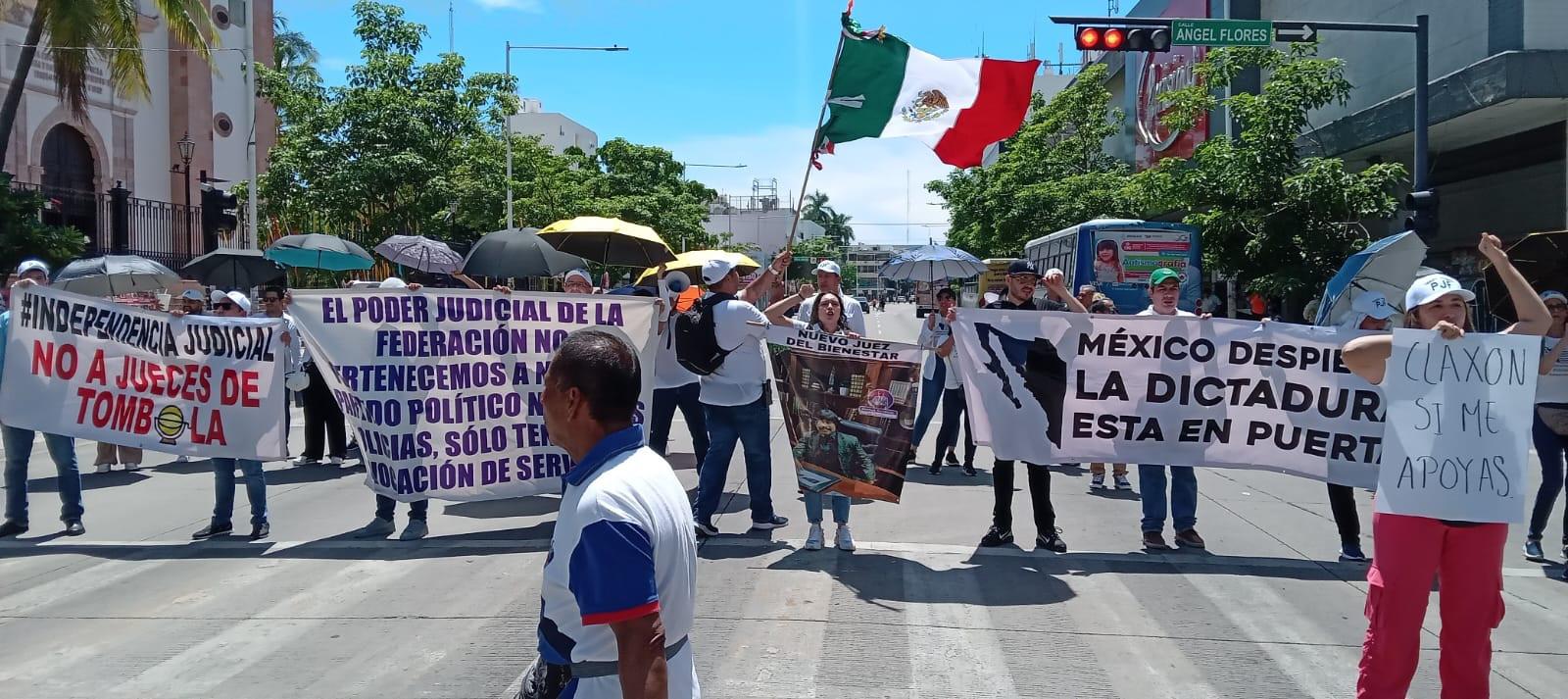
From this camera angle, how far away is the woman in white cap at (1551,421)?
23.4ft

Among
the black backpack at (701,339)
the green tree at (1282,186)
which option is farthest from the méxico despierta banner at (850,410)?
the green tree at (1282,186)

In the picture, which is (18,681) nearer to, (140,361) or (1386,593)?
(140,361)

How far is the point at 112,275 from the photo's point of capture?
564 inches

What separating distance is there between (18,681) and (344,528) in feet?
11.1

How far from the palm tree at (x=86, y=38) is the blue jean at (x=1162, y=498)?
20.4m

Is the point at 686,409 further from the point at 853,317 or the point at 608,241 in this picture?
the point at 608,241

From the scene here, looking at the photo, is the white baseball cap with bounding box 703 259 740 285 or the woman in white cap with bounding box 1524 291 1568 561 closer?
A: the woman in white cap with bounding box 1524 291 1568 561

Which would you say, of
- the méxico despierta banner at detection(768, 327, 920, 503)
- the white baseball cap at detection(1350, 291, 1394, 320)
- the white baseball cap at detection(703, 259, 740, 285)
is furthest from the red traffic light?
the white baseball cap at detection(703, 259, 740, 285)

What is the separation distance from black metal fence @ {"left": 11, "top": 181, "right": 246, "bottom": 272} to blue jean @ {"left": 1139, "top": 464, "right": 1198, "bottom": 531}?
23.9 metres

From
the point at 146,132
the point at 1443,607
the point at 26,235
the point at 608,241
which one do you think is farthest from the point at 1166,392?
the point at 146,132

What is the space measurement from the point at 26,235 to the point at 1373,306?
20.2 metres

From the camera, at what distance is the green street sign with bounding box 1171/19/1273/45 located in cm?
1545

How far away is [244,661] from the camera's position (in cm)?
528

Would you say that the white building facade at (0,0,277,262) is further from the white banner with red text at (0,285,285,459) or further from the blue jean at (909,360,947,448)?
the blue jean at (909,360,947,448)
